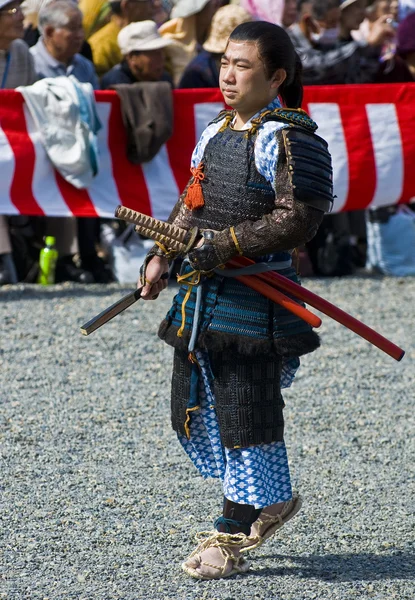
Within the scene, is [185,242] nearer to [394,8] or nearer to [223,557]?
[223,557]

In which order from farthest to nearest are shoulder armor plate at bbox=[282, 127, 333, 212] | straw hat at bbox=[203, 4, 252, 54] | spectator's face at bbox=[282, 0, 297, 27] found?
spectator's face at bbox=[282, 0, 297, 27]
straw hat at bbox=[203, 4, 252, 54]
shoulder armor plate at bbox=[282, 127, 333, 212]

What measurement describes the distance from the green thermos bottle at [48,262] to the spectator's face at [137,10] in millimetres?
1788

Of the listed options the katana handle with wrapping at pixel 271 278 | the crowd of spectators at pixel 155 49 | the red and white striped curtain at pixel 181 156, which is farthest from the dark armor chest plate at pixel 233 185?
the crowd of spectators at pixel 155 49

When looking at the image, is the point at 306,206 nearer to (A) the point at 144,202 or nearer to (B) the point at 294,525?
(B) the point at 294,525

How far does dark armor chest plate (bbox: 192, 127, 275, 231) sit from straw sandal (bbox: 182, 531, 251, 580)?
88 cm

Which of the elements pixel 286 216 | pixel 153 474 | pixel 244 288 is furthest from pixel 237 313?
pixel 153 474

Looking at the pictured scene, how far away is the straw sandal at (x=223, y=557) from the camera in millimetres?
2820

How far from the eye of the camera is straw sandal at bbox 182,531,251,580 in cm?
282

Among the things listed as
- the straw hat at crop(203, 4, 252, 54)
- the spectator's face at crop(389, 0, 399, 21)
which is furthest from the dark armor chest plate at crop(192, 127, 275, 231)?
Result: the spectator's face at crop(389, 0, 399, 21)

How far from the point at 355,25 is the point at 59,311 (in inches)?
143

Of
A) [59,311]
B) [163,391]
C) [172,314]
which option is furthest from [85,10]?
[172,314]

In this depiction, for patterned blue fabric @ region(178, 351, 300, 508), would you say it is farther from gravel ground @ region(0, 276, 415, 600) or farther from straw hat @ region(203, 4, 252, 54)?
straw hat @ region(203, 4, 252, 54)

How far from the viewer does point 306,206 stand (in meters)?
2.62

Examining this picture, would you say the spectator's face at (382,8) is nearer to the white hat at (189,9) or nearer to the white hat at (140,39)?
the white hat at (189,9)
